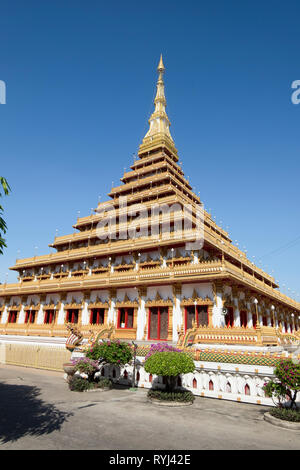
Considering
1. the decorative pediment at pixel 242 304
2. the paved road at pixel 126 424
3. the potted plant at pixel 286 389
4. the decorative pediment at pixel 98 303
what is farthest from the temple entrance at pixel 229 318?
the potted plant at pixel 286 389

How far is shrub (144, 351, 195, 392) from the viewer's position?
43.0 feet

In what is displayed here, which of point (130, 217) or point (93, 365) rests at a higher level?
point (130, 217)

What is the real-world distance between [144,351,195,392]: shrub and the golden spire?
3136cm

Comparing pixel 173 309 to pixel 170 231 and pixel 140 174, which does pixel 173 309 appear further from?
Answer: pixel 140 174

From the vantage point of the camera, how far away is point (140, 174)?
3869 cm

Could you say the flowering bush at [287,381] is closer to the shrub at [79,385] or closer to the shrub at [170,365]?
the shrub at [170,365]

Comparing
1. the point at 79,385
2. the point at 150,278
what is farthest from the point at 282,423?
the point at 150,278

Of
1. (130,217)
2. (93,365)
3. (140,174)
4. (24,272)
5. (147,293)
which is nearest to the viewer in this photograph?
(93,365)

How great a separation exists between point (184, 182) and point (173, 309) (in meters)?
19.2

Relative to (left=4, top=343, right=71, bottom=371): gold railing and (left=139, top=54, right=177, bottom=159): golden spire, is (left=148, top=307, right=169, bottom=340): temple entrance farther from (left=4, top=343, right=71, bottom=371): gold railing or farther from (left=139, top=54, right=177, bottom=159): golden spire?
(left=139, top=54, right=177, bottom=159): golden spire

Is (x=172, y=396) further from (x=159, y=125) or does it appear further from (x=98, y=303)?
(x=159, y=125)

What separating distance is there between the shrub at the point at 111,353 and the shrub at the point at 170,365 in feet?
8.79

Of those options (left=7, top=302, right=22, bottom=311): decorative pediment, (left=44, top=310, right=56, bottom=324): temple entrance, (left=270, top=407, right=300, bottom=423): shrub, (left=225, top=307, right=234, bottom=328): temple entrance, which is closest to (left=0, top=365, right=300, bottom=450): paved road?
Result: (left=270, top=407, right=300, bottom=423): shrub
